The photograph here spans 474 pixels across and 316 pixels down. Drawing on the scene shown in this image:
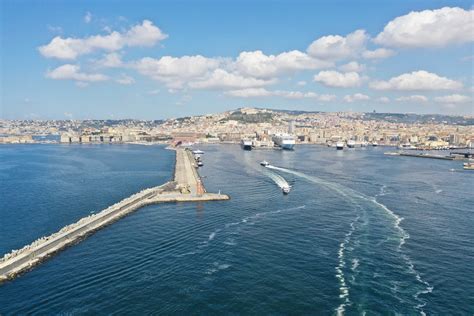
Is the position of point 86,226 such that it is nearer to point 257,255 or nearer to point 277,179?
point 257,255

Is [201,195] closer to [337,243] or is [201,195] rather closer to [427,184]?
[337,243]

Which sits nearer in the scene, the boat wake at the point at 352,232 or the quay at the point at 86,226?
the boat wake at the point at 352,232

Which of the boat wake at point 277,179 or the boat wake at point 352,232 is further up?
the boat wake at point 277,179

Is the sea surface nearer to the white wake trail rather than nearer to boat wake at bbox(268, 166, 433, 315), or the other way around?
boat wake at bbox(268, 166, 433, 315)

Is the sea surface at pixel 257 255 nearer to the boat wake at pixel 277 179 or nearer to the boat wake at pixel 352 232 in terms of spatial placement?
the boat wake at pixel 352 232


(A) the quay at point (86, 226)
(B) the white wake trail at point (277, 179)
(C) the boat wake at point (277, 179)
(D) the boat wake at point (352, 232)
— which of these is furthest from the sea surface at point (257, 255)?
(B) the white wake trail at point (277, 179)

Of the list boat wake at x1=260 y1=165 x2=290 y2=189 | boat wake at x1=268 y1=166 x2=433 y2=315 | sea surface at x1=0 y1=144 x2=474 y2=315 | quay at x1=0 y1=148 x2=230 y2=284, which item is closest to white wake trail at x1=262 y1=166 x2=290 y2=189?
boat wake at x1=260 y1=165 x2=290 y2=189

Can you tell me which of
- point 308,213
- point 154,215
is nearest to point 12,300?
point 154,215
